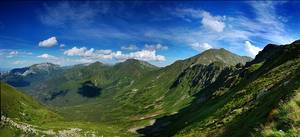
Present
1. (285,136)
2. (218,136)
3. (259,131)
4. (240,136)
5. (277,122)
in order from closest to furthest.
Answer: (285,136), (259,131), (277,122), (240,136), (218,136)

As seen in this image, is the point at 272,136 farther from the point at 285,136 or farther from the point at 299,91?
the point at 299,91

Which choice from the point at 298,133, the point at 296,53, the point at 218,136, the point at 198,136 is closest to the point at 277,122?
the point at 298,133

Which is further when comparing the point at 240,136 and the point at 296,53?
the point at 296,53

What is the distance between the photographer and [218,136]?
47.8 m

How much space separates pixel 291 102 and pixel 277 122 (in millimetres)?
2613

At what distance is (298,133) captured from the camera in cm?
2036

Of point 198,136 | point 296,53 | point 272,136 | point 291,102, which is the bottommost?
point 198,136

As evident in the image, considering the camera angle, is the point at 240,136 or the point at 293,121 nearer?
the point at 293,121

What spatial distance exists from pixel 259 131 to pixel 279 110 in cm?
368

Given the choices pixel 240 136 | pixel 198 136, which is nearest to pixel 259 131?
pixel 240 136

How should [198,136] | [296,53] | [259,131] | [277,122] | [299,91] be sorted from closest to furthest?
[259,131], [277,122], [299,91], [198,136], [296,53]

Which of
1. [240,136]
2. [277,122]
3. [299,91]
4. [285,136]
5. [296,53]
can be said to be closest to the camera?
[285,136]

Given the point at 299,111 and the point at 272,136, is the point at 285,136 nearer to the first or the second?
the point at 272,136

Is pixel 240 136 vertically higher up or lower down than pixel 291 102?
lower down
